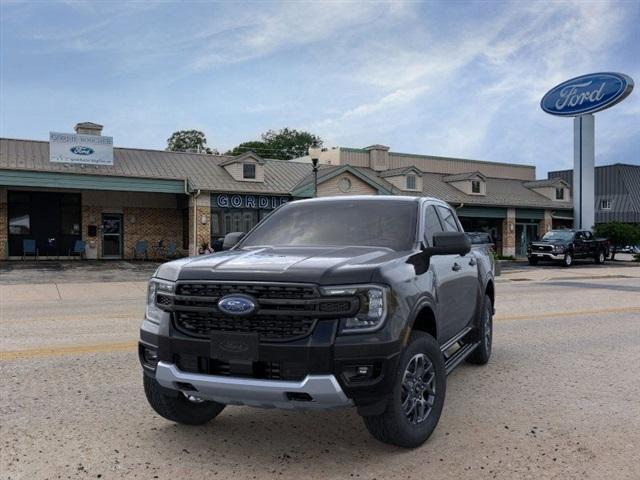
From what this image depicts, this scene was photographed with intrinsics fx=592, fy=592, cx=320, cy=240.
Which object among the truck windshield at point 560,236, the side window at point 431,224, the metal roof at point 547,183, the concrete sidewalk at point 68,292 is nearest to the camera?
the side window at point 431,224

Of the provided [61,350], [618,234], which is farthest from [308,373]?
[618,234]

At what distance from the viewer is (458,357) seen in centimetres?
535

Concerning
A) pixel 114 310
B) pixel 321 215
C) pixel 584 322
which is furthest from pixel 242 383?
pixel 114 310

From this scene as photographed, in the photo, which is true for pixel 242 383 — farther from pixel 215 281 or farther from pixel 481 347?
pixel 481 347

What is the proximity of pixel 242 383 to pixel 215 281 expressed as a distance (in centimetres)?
65

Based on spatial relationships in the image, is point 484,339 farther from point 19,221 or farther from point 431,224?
point 19,221

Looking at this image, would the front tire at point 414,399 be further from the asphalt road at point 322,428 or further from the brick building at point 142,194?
the brick building at point 142,194

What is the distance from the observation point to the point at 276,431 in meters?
4.50

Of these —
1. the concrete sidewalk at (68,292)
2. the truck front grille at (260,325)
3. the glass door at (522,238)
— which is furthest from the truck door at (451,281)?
the glass door at (522,238)

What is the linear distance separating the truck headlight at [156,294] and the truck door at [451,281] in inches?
78.9

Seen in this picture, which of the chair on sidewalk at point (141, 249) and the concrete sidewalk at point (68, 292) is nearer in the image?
the concrete sidewalk at point (68, 292)

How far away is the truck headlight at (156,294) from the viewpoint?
393cm

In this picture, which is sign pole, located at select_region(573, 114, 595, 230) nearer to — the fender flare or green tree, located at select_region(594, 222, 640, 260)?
green tree, located at select_region(594, 222, 640, 260)

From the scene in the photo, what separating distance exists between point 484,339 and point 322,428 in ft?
9.09
